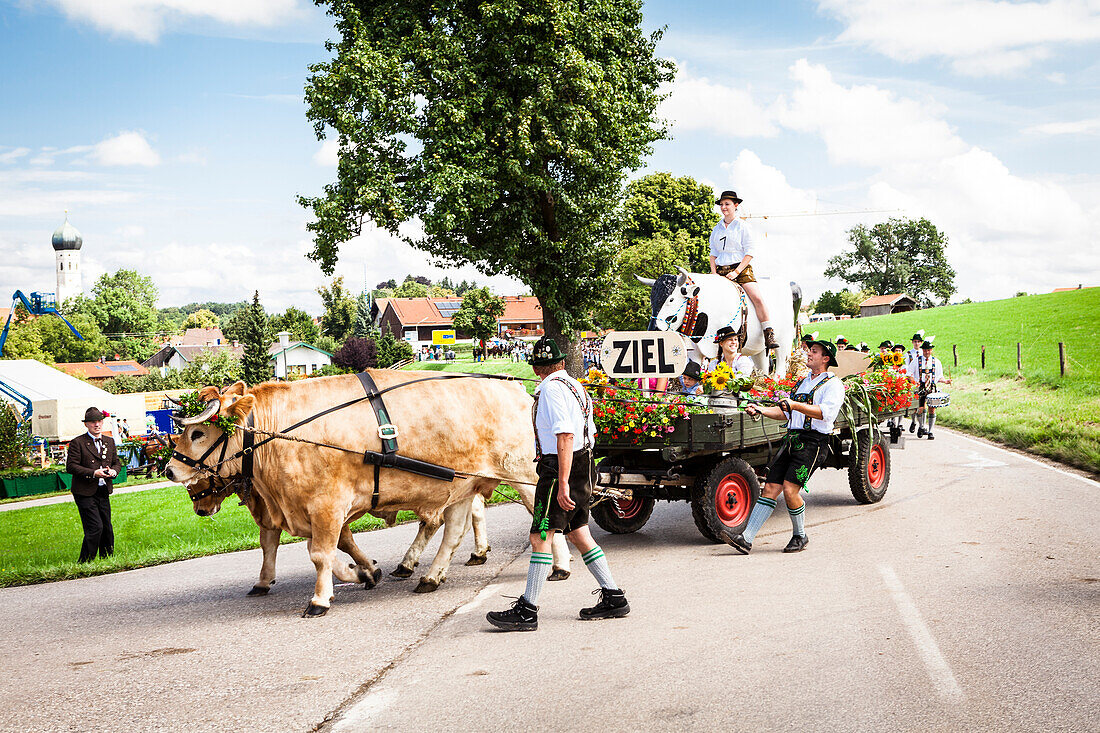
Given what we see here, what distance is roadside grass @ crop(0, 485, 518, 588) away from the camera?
30.5 feet

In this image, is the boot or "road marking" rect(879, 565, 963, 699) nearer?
"road marking" rect(879, 565, 963, 699)

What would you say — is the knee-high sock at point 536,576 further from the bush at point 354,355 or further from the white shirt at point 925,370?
the bush at point 354,355

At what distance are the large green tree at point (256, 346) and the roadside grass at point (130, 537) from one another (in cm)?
5208

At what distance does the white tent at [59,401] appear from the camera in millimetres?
27875

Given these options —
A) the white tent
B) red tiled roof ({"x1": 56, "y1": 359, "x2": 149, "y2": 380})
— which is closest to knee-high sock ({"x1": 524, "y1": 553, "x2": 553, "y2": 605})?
the white tent

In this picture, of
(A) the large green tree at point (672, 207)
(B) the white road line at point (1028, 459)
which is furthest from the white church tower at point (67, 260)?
(B) the white road line at point (1028, 459)

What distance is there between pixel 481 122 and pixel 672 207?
3549 cm

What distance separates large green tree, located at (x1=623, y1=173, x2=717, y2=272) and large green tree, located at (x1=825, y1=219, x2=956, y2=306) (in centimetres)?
6752

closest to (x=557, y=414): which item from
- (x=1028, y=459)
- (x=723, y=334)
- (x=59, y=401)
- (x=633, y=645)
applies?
(x=633, y=645)

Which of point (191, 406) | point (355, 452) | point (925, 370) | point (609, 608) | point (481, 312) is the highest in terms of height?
point (481, 312)

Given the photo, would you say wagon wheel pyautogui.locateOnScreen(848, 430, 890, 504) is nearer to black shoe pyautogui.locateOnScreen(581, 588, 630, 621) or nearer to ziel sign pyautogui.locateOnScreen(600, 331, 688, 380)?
ziel sign pyautogui.locateOnScreen(600, 331, 688, 380)

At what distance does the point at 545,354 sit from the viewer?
252 inches

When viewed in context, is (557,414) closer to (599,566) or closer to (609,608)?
(599,566)

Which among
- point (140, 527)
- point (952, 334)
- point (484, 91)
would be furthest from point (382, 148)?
point (952, 334)
